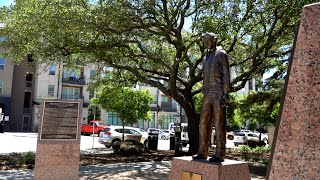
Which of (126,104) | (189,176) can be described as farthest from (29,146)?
(189,176)

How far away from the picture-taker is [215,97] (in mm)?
6363

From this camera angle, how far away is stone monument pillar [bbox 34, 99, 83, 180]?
8875mm

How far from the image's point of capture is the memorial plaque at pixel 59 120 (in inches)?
353

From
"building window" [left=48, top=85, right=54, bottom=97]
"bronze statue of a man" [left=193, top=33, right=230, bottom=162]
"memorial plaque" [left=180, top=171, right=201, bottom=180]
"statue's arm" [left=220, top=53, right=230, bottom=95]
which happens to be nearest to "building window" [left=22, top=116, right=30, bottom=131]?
"building window" [left=48, top=85, right=54, bottom=97]

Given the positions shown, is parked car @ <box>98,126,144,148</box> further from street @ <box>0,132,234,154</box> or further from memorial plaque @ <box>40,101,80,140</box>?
memorial plaque @ <box>40,101,80,140</box>

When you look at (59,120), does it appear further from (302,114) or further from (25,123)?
(25,123)

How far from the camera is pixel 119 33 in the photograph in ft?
45.8

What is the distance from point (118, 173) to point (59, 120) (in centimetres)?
260

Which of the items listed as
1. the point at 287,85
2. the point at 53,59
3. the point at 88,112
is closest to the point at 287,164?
the point at 287,85

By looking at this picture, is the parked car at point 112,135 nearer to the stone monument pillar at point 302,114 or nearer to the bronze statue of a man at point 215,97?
the bronze statue of a man at point 215,97

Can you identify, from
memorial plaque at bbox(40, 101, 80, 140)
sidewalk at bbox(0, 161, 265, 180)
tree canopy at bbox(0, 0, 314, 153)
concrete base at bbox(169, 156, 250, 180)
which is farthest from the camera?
tree canopy at bbox(0, 0, 314, 153)

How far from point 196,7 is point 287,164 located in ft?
38.1

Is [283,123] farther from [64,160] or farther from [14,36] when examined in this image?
[14,36]

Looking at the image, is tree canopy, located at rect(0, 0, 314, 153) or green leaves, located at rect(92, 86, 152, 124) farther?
green leaves, located at rect(92, 86, 152, 124)
